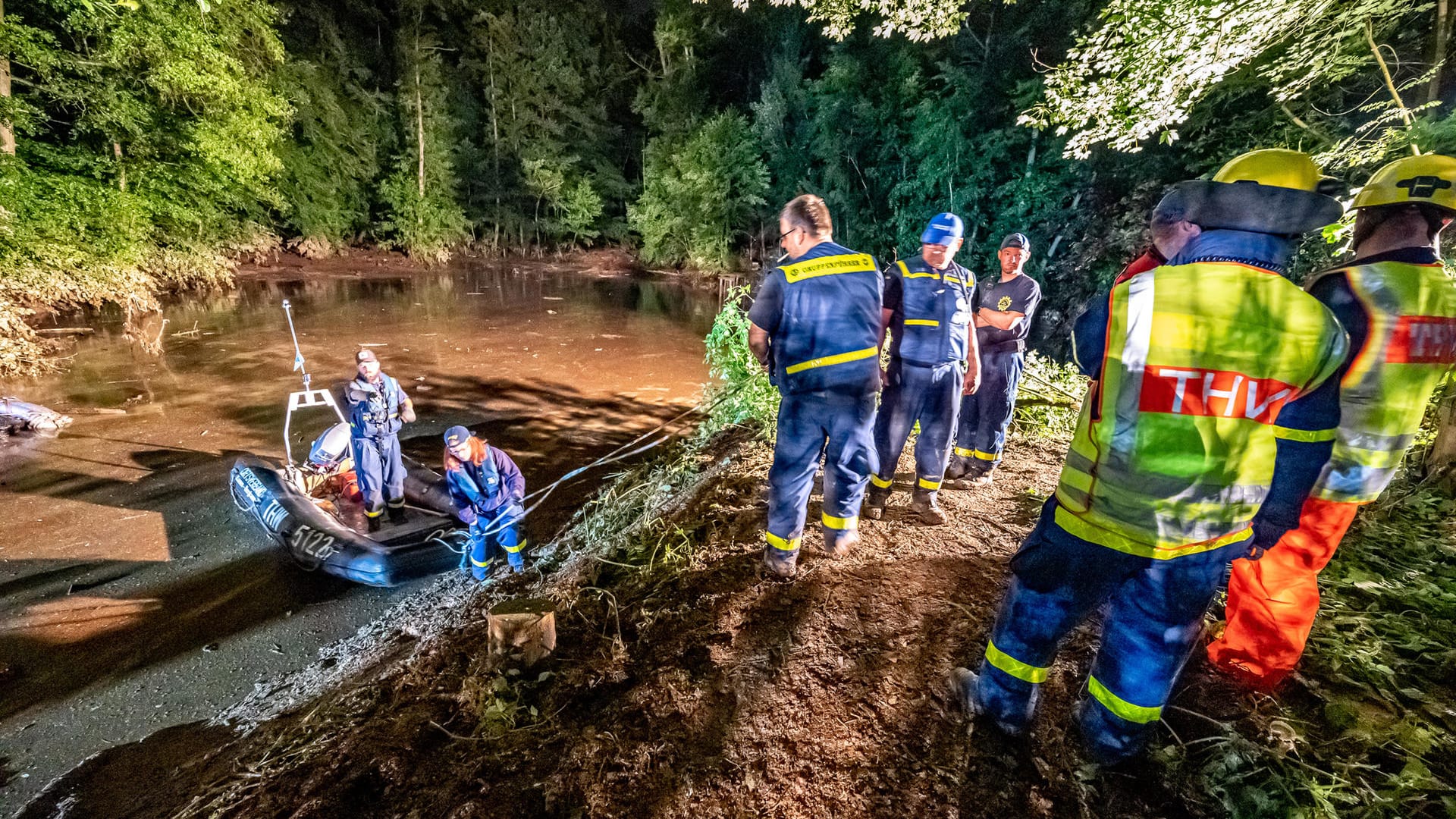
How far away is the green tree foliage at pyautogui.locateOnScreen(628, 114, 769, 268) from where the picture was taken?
94.8 ft

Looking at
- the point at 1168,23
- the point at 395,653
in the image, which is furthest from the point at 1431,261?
the point at 395,653

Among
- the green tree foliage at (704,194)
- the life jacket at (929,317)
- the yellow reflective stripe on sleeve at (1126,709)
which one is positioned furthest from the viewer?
the green tree foliage at (704,194)

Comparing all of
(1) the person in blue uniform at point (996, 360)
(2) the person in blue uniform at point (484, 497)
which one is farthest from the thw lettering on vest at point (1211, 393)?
(2) the person in blue uniform at point (484, 497)

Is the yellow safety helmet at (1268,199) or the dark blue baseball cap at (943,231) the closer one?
the yellow safety helmet at (1268,199)

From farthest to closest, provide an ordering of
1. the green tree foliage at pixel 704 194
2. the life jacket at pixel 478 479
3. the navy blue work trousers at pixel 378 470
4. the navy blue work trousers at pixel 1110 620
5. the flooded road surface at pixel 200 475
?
1. the green tree foliage at pixel 704 194
2. the navy blue work trousers at pixel 378 470
3. the life jacket at pixel 478 479
4. the flooded road surface at pixel 200 475
5. the navy blue work trousers at pixel 1110 620

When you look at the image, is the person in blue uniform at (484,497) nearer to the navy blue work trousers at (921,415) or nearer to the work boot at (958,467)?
the navy blue work trousers at (921,415)

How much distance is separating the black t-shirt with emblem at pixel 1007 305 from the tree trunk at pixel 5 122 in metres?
18.9

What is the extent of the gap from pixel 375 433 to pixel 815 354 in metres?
4.75

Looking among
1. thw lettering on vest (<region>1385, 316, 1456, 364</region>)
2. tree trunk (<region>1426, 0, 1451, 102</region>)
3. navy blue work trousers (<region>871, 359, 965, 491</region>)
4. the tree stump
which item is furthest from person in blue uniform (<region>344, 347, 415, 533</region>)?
tree trunk (<region>1426, 0, 1451, 102</region>)

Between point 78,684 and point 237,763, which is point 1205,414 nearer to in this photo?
point 237,763

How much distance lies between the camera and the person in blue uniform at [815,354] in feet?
8.93

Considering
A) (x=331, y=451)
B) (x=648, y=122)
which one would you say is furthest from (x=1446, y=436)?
(x=648, y=122)

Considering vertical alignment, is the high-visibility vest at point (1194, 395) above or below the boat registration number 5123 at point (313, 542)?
above

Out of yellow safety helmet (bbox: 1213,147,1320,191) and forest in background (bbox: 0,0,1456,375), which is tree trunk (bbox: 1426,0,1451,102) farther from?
yellow safety helmet (bbox: 1213,147,1320,191)
